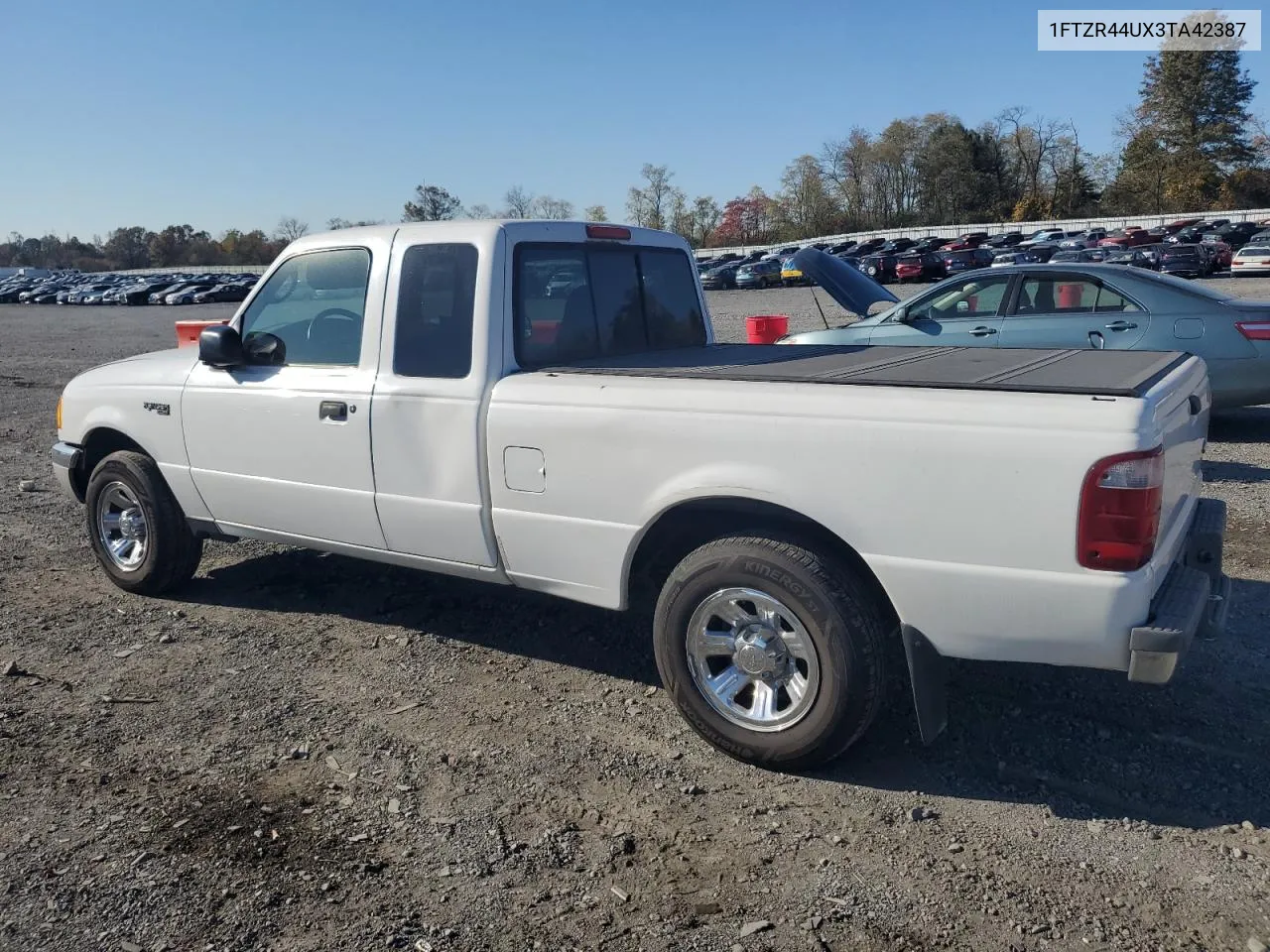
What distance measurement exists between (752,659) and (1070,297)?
6567 millimetres

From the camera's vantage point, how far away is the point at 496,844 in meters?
3.48

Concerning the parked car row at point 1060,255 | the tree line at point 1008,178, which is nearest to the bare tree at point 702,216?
the tree line at point 1008,178

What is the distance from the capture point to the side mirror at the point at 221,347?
514 cm

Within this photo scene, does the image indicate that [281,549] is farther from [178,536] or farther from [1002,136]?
[1002,136]

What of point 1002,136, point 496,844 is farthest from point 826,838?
point 1002,136

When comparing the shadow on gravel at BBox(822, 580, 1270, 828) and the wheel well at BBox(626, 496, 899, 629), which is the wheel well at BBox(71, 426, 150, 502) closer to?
the wheel well at BBox(626, 496, 899, 629)

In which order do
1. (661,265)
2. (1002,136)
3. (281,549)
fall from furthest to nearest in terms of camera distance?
(1002,136)
(281,549)
(661,265)

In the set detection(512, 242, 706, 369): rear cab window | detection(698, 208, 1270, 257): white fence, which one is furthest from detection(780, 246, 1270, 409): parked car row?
detection(698, 208, 1270, 257): white fence

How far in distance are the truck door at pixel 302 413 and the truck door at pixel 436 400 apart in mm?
99

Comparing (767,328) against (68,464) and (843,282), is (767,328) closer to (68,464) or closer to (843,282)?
(843,282)

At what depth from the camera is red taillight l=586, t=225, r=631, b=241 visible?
5148mm

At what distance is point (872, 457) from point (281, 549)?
15.6ft

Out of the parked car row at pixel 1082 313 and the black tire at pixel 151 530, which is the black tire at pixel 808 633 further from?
the parked car row at pixel 1082 313

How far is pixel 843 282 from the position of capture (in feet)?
30.0
